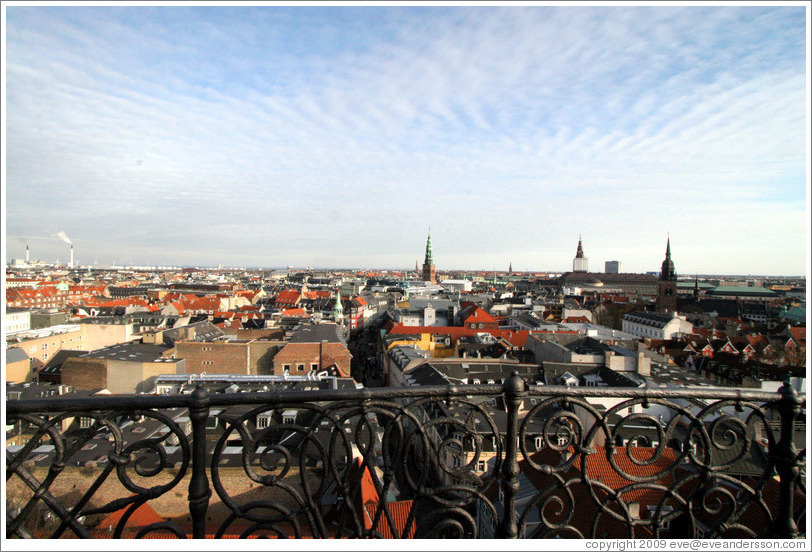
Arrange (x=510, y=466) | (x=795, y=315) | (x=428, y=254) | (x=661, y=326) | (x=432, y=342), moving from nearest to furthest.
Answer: (x=510, y=466), (x=432, y=342), (x=661, y=326), (x=795, y=315), (x=428, y=254)

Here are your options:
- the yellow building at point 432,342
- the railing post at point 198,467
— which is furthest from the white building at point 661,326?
the railing post at point 198,467

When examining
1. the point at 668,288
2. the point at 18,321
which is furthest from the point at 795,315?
the point at 18,321

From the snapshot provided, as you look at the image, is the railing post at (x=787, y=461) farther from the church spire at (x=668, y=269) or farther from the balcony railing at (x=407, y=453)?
the church spire at (x=668, y=269)

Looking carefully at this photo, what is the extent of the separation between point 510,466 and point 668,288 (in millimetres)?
77425

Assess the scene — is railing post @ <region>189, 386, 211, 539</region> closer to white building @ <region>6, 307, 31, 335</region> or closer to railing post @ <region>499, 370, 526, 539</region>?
railing post @ <region>499, 370, 526, 539</region>

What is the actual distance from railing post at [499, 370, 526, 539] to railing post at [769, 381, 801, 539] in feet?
5.10

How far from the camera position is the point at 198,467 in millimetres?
2299

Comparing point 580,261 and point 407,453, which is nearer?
point 407,453

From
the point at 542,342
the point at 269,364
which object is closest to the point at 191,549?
the point at 269,364

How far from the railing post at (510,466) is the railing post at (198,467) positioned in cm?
155

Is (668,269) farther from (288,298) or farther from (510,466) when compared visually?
(510,466)

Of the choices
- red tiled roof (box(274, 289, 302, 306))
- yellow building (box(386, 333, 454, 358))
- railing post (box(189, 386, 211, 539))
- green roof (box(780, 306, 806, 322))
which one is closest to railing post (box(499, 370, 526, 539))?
railing post (box(189, 386, 211, 539))

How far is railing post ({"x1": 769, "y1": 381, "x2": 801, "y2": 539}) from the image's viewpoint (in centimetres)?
254

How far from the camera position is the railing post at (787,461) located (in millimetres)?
2543
